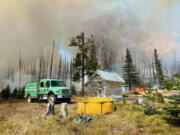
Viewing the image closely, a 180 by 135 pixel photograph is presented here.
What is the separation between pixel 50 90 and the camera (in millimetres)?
16547

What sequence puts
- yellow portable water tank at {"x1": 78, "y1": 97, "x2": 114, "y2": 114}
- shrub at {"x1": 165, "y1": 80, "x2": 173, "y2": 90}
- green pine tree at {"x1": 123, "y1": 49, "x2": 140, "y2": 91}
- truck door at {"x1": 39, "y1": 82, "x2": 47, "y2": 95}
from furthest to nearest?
1. green pine tree at {"x1": 123, "y1": 49, "x2": 140, "y2": 91}
2. truck door at {"x1": 39, "y1": 82, "x2": 47, "y2": 95}
3. yellow portable water tank at {"x1": 78, "y1": 97, "x2": 114, "y2": 114}
4. shrub at {"x1": 165, "y1": 80, "x2": 173, "y2": 90}

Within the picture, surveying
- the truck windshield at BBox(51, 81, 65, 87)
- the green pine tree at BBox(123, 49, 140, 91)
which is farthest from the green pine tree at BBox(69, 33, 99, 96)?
the green pine tree at BBox(123, 49, 140, 91)

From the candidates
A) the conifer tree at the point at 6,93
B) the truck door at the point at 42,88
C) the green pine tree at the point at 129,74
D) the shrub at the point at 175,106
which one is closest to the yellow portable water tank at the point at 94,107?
the shrub at the point at 175,106

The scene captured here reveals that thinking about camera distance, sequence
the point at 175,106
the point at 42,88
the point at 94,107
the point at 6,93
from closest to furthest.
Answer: the point at 175,106, the point at 94,107, the point at 42,88, the point at 6,93

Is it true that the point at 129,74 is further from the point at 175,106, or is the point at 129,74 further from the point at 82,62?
the point at 175,106

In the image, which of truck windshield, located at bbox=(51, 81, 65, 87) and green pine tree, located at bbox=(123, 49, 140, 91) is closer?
truck windshield, located at bbox=(51, 81, 65, 87)

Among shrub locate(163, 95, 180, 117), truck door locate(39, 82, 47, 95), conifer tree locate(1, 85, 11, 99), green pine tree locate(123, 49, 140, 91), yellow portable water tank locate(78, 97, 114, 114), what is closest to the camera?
shrub locate(163, 95, 180, 117)

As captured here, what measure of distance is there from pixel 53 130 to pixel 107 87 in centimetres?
2218

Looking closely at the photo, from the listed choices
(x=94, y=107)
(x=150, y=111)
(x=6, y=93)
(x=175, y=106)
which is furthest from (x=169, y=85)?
(x=6, y=93)

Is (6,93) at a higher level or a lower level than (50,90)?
lower

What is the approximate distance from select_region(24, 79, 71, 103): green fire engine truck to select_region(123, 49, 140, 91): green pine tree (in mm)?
46059

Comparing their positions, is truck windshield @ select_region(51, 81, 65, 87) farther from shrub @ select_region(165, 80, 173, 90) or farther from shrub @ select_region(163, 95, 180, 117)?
shrub @ select_region(165, 80, 173, 90)

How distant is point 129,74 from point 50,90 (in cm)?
4955

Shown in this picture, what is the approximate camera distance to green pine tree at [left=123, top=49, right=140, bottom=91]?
196 feet
